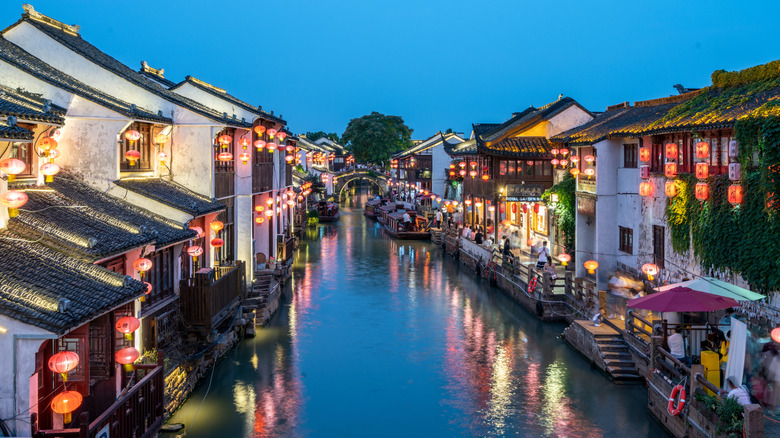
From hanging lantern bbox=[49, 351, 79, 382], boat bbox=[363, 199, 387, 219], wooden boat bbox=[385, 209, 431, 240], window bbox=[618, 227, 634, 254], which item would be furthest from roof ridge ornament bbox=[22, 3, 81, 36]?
boat bbox=[363, 199, 387, 219]

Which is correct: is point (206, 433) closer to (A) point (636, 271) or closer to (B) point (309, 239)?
(A) point (636, 271)

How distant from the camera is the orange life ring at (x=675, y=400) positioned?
48.9 feet

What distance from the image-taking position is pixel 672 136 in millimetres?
23531

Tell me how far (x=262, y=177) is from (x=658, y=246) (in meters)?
18.0

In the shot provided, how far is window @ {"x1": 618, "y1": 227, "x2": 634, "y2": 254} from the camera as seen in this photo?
89.4ft

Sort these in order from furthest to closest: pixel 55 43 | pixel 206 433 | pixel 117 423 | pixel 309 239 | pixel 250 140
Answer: pixel 309 239 → pixel 250 140 → pixel 55 43 → pixel 206 433 → pixel 117 423

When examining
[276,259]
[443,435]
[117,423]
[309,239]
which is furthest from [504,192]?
[117,423]

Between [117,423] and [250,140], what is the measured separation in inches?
770

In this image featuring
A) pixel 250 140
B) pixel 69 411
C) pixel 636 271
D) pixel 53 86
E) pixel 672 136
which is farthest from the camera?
pixel 250 140

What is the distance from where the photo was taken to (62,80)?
19.8m

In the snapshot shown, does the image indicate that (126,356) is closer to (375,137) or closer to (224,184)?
(224,184)

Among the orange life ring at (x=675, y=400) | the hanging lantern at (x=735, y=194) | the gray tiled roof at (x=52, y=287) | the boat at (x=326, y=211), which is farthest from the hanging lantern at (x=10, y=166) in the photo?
the boat at (x=326, y=211)

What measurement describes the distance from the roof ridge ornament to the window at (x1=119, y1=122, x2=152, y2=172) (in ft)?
15.0

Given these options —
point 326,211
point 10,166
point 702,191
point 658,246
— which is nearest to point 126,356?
point 10,166
